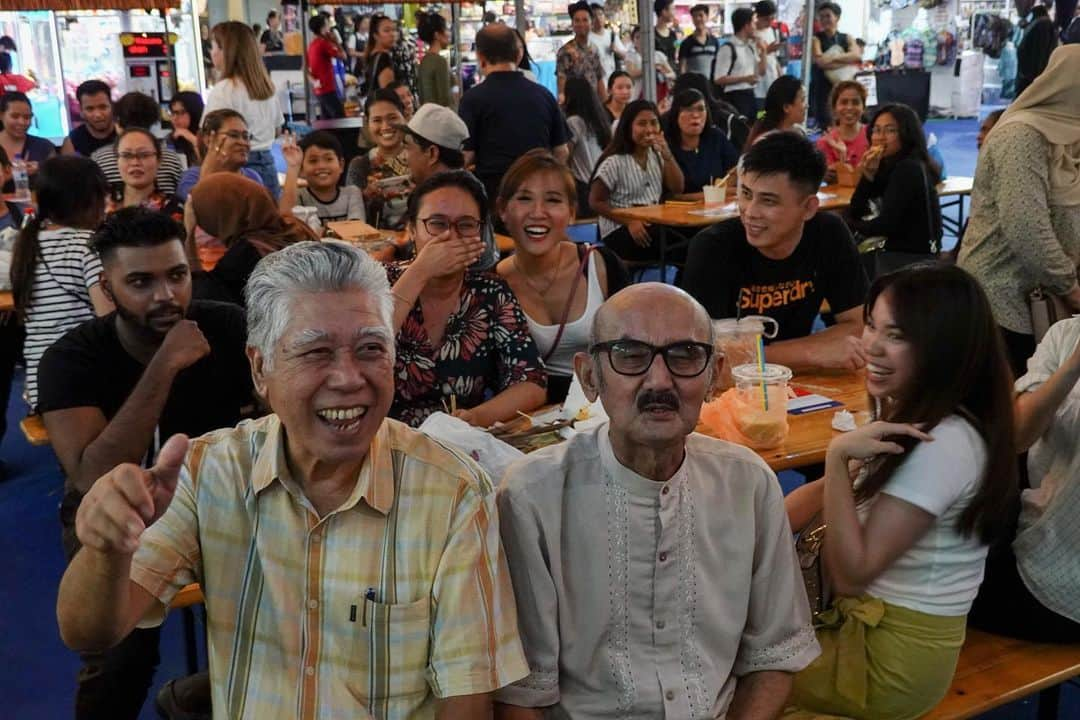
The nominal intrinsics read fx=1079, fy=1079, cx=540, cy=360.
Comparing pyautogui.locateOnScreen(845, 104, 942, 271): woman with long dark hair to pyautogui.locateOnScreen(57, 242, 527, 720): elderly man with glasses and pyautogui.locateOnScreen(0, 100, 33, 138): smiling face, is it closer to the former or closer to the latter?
pyautogui.locateOnScreen(57, 242, 527, 720): elderly man with glasses

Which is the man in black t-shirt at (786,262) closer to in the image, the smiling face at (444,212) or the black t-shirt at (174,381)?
the smiling face at (444,212)

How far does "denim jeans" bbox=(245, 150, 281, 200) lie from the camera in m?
6.99

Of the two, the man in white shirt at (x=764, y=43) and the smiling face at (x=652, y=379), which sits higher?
the man in white shirt at (x=764, y=43)

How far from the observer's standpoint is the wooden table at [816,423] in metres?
2.58

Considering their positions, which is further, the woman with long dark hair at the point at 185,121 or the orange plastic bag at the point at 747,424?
the woman with long dark hair at the point at 185,121

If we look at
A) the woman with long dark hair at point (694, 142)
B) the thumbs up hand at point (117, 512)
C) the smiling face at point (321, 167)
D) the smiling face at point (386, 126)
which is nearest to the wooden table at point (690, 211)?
the woman with long dark hair at point (694, 142)

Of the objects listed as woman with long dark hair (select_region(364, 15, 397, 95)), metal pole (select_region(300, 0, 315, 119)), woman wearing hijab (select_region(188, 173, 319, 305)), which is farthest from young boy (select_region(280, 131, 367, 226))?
metal pole (select_region(300, 0, 315, 119))

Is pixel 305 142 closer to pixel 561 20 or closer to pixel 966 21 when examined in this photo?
pixel 561 20

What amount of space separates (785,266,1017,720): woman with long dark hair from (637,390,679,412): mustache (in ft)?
1.62

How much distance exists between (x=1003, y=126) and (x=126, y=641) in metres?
3.23

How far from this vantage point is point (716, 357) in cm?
181

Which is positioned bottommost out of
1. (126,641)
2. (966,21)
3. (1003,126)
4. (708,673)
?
(126,641)


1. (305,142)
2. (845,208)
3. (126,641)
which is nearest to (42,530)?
(126,641)

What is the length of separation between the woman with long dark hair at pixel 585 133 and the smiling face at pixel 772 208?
5.26 metres
